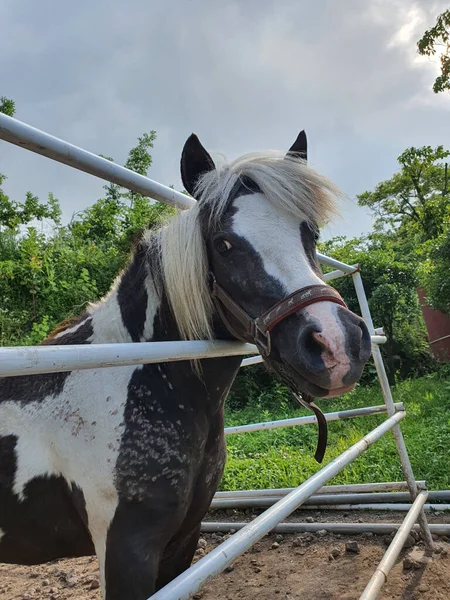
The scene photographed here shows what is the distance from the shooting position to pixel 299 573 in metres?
2.73

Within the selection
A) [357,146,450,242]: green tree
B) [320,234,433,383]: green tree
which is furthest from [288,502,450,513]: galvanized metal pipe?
[357,146,450,242]: green tree

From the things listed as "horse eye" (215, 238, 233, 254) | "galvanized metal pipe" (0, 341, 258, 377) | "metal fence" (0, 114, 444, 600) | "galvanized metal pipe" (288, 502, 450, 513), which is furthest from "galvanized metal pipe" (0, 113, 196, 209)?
"galvanized metal pipe" (288, 502, 450, 513)

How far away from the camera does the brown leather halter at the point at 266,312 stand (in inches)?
47.9

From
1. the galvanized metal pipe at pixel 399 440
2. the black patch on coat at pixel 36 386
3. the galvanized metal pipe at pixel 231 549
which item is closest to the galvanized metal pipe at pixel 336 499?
the galvanized metal pipe at pixel 399 440

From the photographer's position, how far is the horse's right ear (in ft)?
5.51

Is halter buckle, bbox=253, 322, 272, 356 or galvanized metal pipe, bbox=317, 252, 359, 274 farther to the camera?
galvanized metal pipe, bbox=317, 252, 359, 274

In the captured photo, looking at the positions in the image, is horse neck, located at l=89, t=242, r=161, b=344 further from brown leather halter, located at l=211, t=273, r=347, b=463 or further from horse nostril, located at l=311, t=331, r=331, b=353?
horse nostril, located at l=311, t=331, r=331, b=353

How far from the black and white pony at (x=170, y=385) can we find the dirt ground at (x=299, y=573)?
45.6 inches

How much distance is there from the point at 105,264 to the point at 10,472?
24.6 ft

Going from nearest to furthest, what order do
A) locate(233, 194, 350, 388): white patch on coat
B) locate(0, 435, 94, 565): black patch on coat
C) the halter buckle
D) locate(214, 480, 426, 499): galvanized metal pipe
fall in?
locate(233, 194, 350, 388): white patch on coat < the halter buckle < locate(0, 435, 94, 565): black patch on coat < locate(214, 480, 426, 499): galvanized metal pipe

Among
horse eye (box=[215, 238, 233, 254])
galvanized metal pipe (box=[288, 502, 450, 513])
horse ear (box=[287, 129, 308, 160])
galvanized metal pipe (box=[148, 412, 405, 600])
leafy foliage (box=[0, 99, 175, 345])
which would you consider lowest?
galvanized metal pipe (box=[288, 502, 450, 513])

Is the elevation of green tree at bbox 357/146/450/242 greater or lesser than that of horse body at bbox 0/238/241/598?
greater

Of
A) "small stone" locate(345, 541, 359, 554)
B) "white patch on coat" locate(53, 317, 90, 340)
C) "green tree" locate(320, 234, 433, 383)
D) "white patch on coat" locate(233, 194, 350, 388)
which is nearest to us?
"white patch on coat" locate(233, 194, 350, 388)

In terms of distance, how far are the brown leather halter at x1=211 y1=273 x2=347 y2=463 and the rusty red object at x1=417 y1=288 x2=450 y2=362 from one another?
35.8 ft
